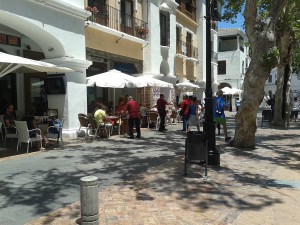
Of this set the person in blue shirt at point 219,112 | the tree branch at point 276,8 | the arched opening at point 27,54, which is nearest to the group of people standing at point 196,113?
the person in blue shirt at point 219,112

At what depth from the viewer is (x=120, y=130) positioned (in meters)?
13.9

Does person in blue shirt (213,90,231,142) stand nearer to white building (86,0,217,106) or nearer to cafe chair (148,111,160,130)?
cafe chair (148,111,160,130)

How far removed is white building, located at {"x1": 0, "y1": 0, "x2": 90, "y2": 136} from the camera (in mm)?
10539

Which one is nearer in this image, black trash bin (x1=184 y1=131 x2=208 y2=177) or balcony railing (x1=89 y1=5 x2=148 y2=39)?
black trash bin (x1=184 y1=131 x2=208 y2=177)

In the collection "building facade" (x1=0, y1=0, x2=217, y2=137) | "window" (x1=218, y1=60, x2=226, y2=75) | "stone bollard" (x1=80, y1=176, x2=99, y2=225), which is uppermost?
"window" (x1=218, y1=60, x2=226, y2=75)

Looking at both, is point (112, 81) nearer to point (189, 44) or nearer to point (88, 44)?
point (88, 44)

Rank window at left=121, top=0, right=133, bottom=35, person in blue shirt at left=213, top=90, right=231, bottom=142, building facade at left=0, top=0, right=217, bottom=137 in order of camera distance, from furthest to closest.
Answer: window at left=121, top=0, right=133, bottom=35
person in blue shirt at left=213, top=90, right=231, bottom=142
building facade at left=0, top=0, right=217, bottom=137

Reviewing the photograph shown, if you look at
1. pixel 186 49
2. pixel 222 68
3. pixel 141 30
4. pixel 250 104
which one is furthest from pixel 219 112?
pixel 222 68

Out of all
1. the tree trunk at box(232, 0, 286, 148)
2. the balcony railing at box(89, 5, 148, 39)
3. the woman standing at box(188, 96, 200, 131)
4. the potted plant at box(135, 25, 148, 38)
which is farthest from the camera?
the potted plant at box(135, 25, 148, 38)

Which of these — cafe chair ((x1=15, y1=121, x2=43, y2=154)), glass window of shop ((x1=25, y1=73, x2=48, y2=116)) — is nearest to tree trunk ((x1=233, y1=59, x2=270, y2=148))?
cafe chair ((x1=15, y1=121, x2=43, y2=154))

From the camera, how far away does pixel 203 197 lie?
5883 millimetres

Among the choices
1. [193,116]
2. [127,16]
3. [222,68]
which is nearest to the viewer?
[193,116]

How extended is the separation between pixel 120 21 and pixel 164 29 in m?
4.83

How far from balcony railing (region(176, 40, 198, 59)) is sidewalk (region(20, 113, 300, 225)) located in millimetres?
16297
